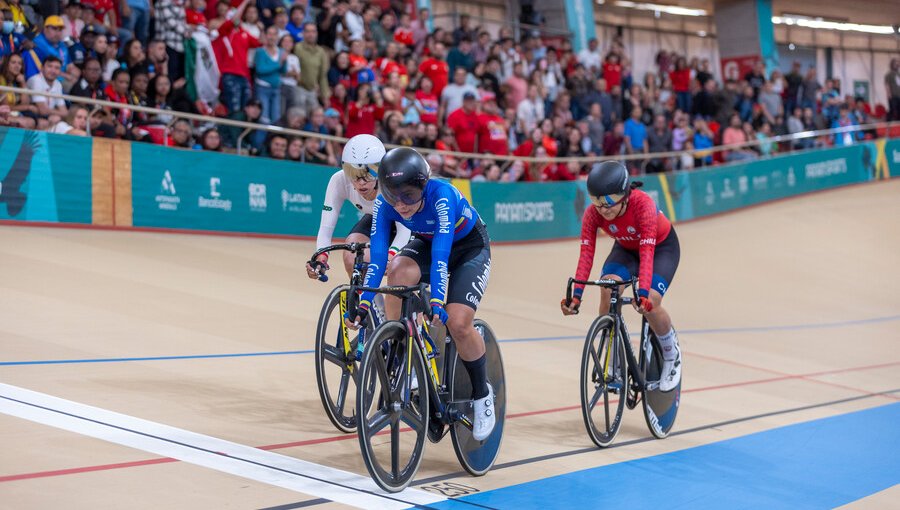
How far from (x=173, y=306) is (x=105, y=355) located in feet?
5.53

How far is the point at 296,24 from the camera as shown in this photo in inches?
501

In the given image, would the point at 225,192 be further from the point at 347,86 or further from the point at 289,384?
the point at 289,384

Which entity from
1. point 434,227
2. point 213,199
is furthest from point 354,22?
point 434,227

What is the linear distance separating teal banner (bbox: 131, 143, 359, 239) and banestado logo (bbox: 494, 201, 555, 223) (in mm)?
2753

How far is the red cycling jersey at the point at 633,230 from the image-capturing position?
5426 millimetres

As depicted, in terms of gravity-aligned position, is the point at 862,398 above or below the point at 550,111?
below

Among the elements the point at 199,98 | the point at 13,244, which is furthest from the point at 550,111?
the point at 13,244

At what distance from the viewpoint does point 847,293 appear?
45.0ft

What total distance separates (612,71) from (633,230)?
12.7 meters

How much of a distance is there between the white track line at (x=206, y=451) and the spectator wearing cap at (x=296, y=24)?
27.9ft

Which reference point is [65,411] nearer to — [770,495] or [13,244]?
[770,495]

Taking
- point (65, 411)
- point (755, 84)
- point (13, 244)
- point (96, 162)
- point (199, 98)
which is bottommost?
point (65, 411)

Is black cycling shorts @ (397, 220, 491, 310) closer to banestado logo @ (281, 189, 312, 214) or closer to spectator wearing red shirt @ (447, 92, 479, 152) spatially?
banestado logo @ (281, 189, 312, 214)

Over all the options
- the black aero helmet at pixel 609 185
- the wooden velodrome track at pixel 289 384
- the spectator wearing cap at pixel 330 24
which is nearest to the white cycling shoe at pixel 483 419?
the wooden velodrome track at pixel 289 384
